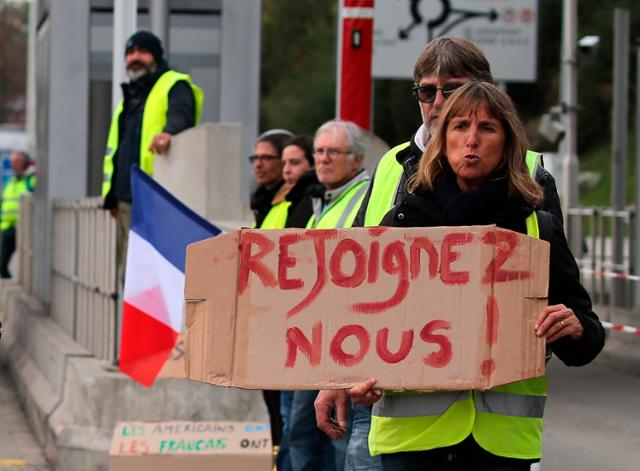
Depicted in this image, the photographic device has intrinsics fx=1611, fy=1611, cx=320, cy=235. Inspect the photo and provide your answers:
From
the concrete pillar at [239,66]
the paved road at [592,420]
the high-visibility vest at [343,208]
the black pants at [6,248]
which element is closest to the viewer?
the high-visibility vest at [343,208]

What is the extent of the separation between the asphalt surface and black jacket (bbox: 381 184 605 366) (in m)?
4.83

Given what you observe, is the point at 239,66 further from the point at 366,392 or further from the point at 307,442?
the point at 366,392

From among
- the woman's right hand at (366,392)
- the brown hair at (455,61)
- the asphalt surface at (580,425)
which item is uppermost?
the brown hair at (455,61)

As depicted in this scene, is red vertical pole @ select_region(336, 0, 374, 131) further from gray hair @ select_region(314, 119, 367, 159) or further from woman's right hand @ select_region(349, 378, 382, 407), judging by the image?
woman's right hand @ select_region(349, 378, 382, 407)

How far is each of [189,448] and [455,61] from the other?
3262 millimetres

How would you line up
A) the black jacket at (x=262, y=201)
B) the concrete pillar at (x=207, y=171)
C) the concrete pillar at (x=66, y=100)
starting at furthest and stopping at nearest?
the concrete pillar at (x=66, y=100) → the concrete pillar at (x=207, y=171) → the black jacket at (x=262, y=201)

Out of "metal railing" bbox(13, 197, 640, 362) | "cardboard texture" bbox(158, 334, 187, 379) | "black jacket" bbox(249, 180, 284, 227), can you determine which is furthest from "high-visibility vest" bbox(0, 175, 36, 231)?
"black jacket" bbox(249, 180, 284, 227)

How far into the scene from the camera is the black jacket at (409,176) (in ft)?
13.7

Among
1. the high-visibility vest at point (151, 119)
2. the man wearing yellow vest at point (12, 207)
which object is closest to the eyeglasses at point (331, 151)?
the high-visibility vest at point (151, 119)

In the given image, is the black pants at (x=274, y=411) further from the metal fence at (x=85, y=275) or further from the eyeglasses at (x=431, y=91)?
the eyeglasses at (x=431, y=91)

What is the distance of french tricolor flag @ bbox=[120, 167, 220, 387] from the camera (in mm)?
7688

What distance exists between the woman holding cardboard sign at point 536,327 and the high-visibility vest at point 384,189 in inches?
12.8

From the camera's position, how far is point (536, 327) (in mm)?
3957

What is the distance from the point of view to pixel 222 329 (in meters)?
4.07
